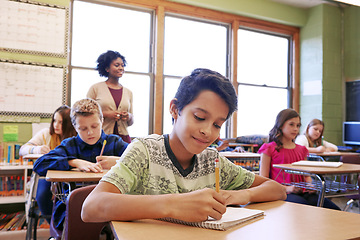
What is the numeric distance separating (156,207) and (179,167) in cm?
30

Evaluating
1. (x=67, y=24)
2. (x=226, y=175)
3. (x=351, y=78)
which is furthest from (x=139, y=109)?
(x=351, y=78)

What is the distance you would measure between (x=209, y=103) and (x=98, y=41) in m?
3.55

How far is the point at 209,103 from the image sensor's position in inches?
39.4

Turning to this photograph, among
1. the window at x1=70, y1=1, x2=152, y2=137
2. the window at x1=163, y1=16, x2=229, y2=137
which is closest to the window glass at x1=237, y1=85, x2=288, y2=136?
the window at x1=163, y1=16, x2=229, y2=137

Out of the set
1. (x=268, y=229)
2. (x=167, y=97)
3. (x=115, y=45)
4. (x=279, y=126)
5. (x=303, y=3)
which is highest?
(x=303, y=3)

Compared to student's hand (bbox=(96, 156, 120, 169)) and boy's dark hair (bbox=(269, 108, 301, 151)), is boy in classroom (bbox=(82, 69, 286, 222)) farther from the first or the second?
boy's dark hair (bbox=(269, 108, 301, 151))

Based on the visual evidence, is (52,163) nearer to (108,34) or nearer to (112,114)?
(112,114)

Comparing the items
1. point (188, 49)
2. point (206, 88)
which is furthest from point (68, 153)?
point (188, 49)

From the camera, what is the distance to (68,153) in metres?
2.02

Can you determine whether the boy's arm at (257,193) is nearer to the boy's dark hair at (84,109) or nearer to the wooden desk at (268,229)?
the wooden desk at (268,229)

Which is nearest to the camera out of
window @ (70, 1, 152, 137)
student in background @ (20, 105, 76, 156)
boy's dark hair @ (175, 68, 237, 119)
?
→ boy's dark hair @ (175, 68, 237, 119)

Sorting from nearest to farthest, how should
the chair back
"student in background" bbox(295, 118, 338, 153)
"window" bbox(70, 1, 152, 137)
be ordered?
1. the chair back
2. "window" bbox(70, 1, 152, 137)
3. "student in background" bbox(295, 118, 338, 153)

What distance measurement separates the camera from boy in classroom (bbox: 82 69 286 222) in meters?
0.79

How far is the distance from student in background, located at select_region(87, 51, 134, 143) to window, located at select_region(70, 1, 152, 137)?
3.00ft
